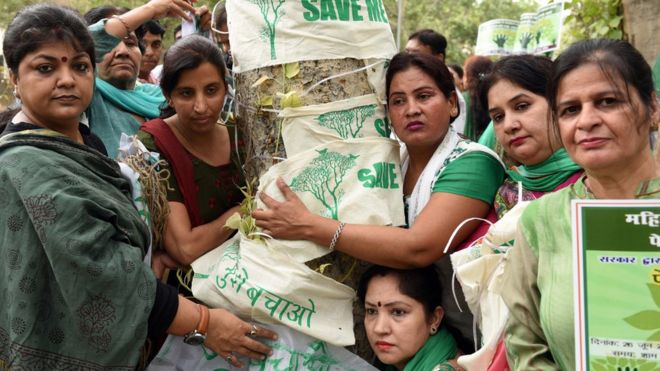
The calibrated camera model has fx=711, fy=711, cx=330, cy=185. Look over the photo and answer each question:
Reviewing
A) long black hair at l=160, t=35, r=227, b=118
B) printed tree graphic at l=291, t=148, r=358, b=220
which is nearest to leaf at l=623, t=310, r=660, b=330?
printed tree graphic at l=291, t=148, r=358, b=220

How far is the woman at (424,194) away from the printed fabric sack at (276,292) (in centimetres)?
12

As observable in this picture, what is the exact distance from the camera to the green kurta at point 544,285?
1.88 m

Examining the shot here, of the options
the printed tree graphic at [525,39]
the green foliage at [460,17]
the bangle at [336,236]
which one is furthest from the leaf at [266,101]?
the green foliage at [460,17]

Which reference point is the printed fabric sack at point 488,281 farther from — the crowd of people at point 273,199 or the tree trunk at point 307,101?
the tree trunk at point 307,101

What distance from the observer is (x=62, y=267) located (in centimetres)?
222

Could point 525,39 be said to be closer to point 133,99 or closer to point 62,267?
point 133,99

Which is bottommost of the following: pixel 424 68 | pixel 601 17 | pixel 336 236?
pixel 336 236

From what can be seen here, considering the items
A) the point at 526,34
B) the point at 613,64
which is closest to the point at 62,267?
the point at 613,64

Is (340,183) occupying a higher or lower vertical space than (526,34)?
lower

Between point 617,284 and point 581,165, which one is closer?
point 617,284

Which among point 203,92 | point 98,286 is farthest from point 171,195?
point 98,286

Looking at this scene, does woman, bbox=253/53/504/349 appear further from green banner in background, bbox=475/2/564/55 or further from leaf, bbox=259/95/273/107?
green banner in background, bbox=475/2/564/55

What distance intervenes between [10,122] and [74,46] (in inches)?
13.7

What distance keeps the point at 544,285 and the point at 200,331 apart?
1.24 metres
